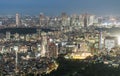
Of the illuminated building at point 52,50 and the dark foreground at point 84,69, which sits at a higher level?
the illuminated building at point 52,50

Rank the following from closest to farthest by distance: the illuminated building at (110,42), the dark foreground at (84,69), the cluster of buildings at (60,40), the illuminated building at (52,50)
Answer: the dark foreground at (84,69) < the illuminated building at (52,50) < the cluster of buildings at (60,40) < the illuminated building at (110,42)

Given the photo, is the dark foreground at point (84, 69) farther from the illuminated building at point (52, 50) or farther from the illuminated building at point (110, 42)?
the illuminated building at point (110, 42)

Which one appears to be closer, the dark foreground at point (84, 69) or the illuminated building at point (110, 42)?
the dark foreground at point (84, 69)

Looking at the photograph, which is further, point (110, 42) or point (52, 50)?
point (110, 42)

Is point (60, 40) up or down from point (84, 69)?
up

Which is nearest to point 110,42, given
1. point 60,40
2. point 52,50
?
point 60,40

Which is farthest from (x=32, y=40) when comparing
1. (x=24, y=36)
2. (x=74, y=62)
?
(x=74, y=62)

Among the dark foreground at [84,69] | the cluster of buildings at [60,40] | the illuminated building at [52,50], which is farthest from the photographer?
the cluster of buildings at [60,40]

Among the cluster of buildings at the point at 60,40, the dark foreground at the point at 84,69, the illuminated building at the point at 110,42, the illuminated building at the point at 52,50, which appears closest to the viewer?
the dark foreground at the point at 84,69

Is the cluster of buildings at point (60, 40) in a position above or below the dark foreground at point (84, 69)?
above

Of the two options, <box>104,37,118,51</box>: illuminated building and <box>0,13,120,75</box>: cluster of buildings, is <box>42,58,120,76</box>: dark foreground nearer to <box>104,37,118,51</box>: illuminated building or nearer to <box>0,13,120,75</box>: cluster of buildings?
<box>0,13,120,75</box>: cluster of buildings

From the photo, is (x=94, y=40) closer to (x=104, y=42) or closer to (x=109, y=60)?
(x=104, y=42)

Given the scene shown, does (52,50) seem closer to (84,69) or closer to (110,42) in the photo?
(110,42)
